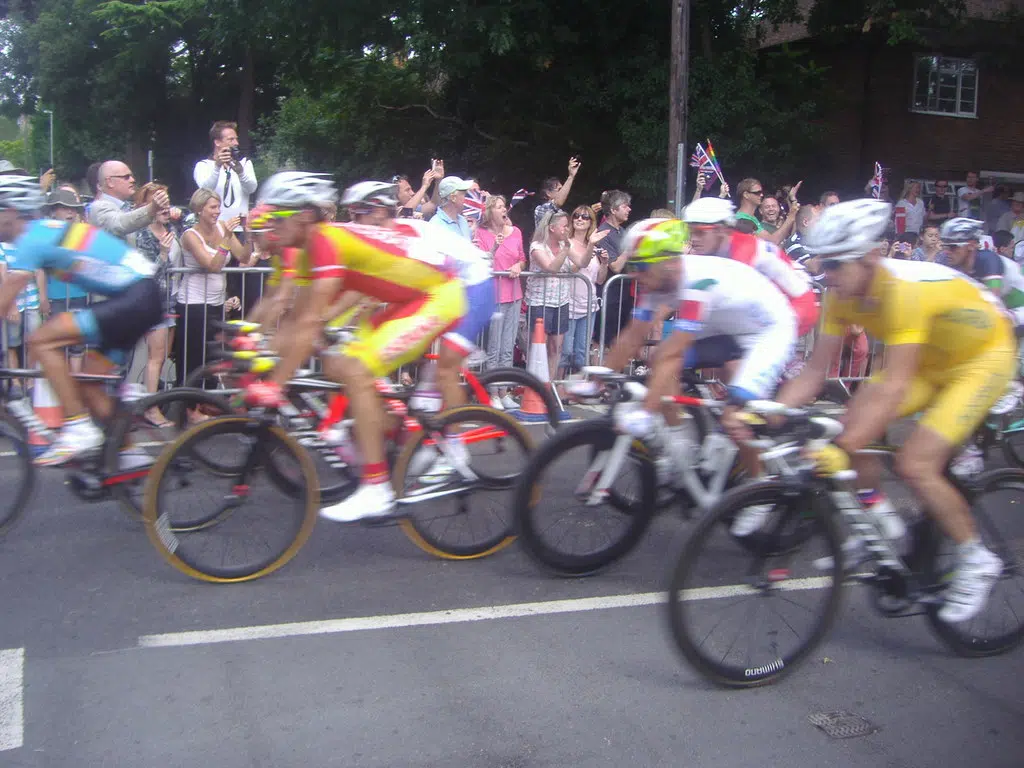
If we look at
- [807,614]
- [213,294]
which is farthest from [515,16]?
[807,614]

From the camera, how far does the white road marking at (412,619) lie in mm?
4719

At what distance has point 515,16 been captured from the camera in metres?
19.6

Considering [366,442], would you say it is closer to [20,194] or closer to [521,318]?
[20,194]

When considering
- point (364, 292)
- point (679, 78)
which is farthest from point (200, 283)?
point (679, 78)

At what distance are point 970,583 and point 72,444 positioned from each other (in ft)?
14.4

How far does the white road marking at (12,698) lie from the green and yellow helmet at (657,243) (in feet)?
11.0

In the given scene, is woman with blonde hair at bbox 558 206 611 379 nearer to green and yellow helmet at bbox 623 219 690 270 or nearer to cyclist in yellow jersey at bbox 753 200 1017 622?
green and yellow helmet at bbox 623 219 690 270

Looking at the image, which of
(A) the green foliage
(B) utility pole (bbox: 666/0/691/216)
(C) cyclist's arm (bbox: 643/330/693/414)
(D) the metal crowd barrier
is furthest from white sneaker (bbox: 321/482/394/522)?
(A) the green foliage

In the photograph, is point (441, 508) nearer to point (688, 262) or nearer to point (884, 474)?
point (688, 262)

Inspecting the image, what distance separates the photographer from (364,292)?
5.66m

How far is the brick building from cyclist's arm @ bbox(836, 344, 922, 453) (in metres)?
22.1

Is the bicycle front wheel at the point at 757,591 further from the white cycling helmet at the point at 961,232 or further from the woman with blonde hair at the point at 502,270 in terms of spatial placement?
the woman with blonde hair at the point at 502,270

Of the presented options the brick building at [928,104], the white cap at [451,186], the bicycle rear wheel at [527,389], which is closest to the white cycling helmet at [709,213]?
the bicycle rear wheel at [527,389]

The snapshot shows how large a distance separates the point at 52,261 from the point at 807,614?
418cm
